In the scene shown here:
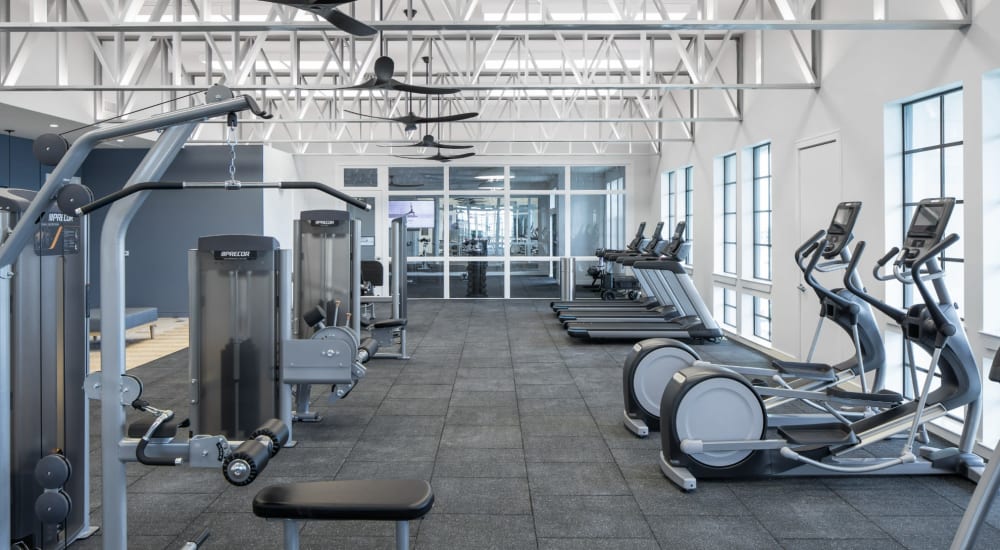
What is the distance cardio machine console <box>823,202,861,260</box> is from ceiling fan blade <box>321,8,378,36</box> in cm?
336

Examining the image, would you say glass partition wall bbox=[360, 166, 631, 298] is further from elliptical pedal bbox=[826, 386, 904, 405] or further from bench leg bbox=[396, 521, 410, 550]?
bench leg bbox=[396, 521, 410, 550]

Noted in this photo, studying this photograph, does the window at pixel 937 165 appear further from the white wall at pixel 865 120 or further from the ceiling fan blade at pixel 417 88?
the ceiling fan blade at pixel 417 88

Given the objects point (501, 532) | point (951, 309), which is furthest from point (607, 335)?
point (501, 532)

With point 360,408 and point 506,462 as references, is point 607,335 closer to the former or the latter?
point 360,408

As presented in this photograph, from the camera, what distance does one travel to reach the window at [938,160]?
215 inches

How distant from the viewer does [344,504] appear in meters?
2.32

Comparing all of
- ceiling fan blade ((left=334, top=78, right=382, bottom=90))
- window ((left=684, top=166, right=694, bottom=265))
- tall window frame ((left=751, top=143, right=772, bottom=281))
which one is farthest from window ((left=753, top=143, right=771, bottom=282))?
ceiling fan blade ((left=334, top=78, right=382, bottom=90))

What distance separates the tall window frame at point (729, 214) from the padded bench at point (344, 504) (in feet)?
28.5

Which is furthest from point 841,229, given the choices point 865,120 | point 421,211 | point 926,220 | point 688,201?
point 421,211

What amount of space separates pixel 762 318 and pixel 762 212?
139 centimetres

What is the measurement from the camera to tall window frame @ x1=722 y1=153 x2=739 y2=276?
1045 centimetres

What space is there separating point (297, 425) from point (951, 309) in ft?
14.6

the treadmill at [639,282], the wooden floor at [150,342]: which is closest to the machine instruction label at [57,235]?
the wooden floor at [150,342]

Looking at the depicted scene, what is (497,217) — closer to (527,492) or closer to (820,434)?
(820,434)
